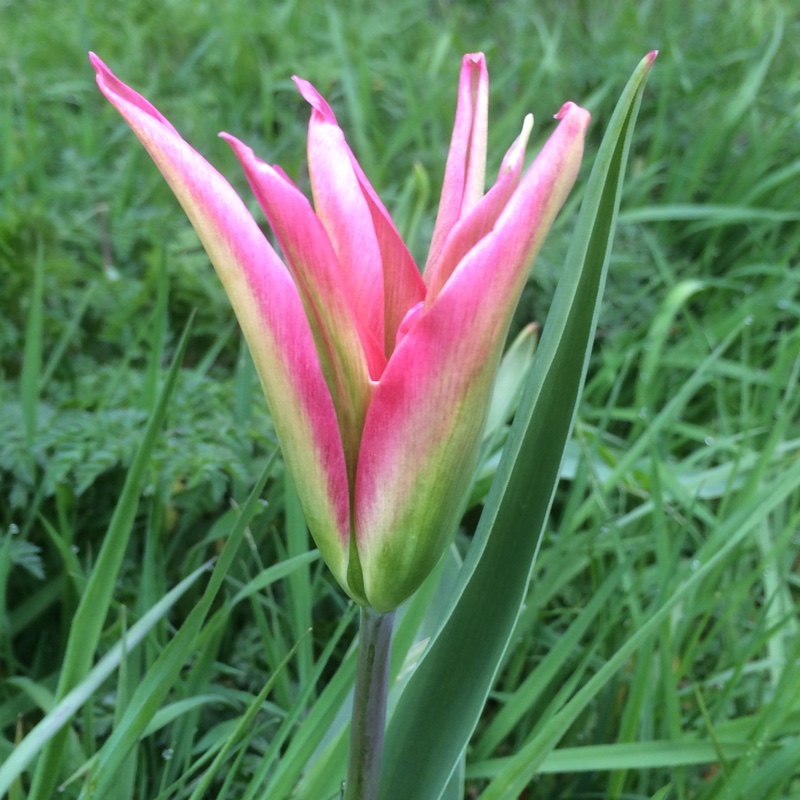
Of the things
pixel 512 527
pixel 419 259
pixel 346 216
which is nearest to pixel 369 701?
pixel 512 527

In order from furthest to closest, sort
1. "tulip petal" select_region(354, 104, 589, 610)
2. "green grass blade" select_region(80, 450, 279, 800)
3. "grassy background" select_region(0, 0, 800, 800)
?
"grassy background" select_region(0, 0, 800, 800)
"green grass blade" select_region(80, 450, 279, 800)
"tulip petal" select_region(354, 104, 589, 610)

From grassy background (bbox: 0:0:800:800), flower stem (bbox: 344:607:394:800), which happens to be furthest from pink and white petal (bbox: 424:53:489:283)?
grassy background (bbox: 0:0:800:800)

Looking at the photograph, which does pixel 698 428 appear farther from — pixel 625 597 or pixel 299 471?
pixel 299 471

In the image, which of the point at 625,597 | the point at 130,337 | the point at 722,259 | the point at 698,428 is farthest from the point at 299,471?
the point at 722,259

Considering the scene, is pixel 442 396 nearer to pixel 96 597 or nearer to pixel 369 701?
pixel 369 701

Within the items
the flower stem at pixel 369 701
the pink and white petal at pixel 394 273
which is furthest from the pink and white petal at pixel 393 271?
the flower stem at pixel 369 701

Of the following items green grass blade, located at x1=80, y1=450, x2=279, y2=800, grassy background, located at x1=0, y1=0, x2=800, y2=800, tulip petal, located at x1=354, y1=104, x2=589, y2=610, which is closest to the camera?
tulip petal, located at x1=354, y1=104, x2=589, y2=610

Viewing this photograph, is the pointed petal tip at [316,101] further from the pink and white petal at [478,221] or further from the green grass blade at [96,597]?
the green grass blade at [96,597]

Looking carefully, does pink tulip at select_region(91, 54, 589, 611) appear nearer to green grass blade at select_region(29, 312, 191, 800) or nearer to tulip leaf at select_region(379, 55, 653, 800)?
tulip leaf at select_region(379, 55, 653, 800)

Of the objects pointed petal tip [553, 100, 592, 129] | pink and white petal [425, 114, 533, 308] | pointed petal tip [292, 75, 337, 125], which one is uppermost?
pointed petal tip [292, 75, 337, 125]
